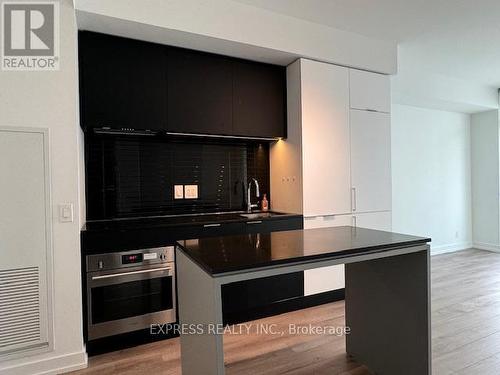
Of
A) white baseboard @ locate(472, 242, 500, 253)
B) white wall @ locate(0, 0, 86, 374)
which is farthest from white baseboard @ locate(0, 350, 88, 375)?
white baseboard @ locate(472, 242, 500, 253)

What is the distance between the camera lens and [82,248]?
2.31 meters

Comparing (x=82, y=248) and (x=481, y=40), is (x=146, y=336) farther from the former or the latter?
(x=481, y=40)

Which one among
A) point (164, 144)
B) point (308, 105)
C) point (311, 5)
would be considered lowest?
point (164, 144)

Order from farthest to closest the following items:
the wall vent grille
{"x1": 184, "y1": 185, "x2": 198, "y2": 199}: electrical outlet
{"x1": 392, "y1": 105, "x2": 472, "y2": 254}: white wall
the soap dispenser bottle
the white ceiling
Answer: {"x1": 392, "y1": 105, "x2": 472, "y2": 254}: white wall, the soap dispenser bottle, {"x1": 184, "y1": 185, "x2": 198, "y2": 199}: electrical outlet, the white ceiling, the wall vent grille

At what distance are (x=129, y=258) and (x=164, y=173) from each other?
1018 mm

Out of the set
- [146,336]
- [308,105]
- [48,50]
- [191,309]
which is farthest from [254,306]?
[48,50]

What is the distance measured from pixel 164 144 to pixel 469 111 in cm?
548

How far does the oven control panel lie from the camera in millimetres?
2352

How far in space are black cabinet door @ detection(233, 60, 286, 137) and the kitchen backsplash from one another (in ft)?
1.27

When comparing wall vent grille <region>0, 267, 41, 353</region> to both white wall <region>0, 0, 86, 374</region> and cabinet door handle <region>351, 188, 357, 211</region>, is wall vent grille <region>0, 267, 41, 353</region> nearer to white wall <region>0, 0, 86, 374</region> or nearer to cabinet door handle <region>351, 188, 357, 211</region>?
white wall <region>0, 0, 86, 374</region>

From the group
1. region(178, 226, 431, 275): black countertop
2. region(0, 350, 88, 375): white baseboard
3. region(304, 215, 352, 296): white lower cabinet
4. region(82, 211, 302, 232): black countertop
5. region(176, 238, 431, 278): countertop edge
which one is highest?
region(82, 211, 302, 232): black countertop

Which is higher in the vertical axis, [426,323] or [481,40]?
[481,40]

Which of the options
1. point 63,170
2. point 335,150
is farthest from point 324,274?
point 63,170

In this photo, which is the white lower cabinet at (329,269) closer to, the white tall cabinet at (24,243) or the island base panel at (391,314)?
the island base panel at (391,314)
